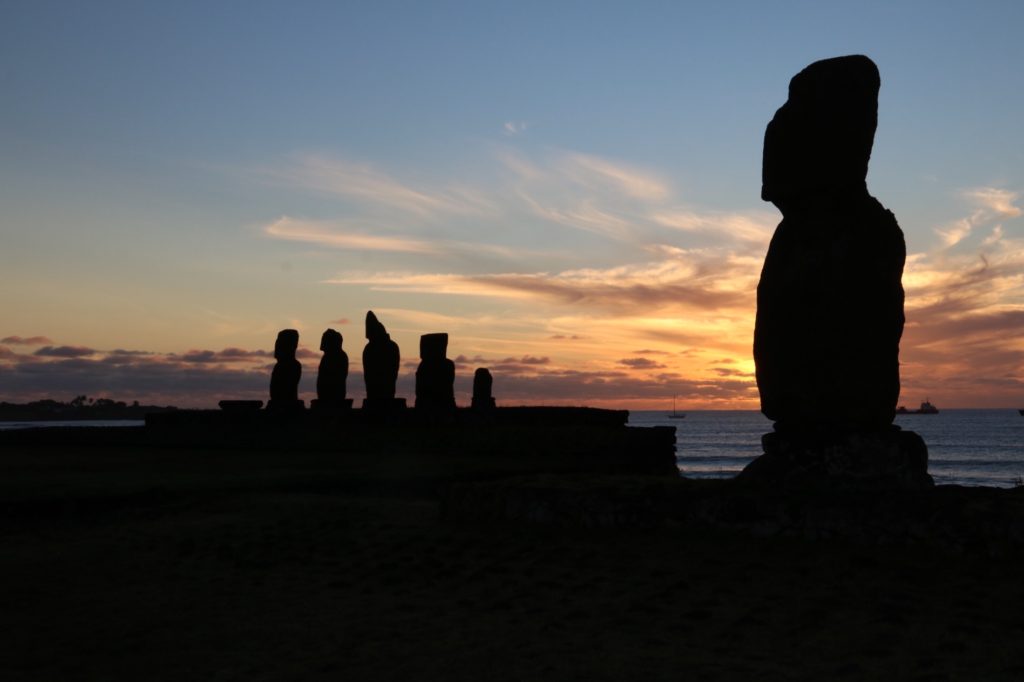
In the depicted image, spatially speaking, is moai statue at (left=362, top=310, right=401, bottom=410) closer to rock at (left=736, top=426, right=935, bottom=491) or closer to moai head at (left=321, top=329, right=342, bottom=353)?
moai head at (left=321, top=329, right=342, bottom=353)

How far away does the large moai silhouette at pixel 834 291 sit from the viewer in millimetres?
9688

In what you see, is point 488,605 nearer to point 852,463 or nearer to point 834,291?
point 852,463

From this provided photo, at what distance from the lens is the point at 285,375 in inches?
1224

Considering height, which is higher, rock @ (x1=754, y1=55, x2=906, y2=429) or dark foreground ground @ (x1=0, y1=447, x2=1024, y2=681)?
rock @ (x1=754, y1=55, x2=906, y2=429)

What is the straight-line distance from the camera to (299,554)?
10.2m

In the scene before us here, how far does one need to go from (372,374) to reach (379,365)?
0.39m

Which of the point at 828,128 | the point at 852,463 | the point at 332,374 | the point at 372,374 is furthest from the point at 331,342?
the point at 852,463

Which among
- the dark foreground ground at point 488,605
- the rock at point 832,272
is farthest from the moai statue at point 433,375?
the rock at point 832,272

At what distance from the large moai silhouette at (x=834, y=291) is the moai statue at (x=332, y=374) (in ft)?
70.9

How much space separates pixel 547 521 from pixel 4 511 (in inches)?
318

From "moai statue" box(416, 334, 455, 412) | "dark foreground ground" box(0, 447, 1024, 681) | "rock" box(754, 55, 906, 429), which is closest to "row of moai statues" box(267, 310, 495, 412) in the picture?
"moai statue" box(416, 334, 455, 412)

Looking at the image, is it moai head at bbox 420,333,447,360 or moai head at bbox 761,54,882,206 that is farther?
moai head at bbox 420,333,447,360

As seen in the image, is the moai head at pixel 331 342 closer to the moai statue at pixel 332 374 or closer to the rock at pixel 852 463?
the moai statue at pixel 332 374

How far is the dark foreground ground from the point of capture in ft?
20.6
